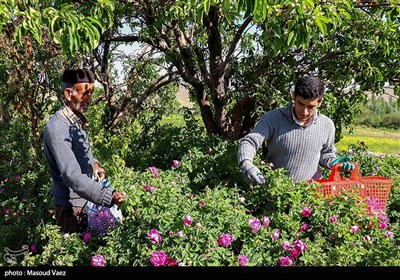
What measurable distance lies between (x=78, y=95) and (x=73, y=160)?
399 mm

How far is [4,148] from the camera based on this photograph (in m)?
5.68

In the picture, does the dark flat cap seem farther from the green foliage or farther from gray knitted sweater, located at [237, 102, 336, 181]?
gray knitted sweater, located at [237, 102, 336, 181]

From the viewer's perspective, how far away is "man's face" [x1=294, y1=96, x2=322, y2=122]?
2.85 metres

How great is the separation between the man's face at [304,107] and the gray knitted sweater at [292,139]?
0.17ft

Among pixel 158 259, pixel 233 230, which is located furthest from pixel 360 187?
pixel 158 259

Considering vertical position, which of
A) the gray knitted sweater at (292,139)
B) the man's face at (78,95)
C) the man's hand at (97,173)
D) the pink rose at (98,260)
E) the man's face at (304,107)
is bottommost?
the pink rose at (98,260)

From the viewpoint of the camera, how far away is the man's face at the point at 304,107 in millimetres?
2848

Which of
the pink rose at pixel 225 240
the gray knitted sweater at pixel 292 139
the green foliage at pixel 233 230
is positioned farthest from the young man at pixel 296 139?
the pink rose at pixel 225 240

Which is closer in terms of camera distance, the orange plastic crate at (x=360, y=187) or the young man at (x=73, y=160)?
the young man at (x=73, y=160)

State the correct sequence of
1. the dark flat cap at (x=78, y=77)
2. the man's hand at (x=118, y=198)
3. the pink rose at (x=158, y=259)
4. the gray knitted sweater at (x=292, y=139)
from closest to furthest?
the pink rose at (x=158, y=259)
the man's hand at (x=118, y=198)
the dark flat cap at (x=78, y=77)
the gray knitted sweater at (x=292, y=139)

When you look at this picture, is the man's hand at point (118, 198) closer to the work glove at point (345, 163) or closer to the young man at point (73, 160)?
the young man at point (73, 160)

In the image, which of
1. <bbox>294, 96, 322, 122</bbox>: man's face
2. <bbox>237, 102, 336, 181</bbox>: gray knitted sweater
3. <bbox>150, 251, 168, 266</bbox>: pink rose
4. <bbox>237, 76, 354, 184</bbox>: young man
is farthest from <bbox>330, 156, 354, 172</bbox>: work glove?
<bbox>150, 251, 168, 266</bbox>: pink rose

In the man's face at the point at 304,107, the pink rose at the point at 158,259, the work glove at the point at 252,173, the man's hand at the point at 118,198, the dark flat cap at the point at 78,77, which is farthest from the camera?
the man's face at the point at 304,107

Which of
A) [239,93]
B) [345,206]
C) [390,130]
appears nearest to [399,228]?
[345,206]
